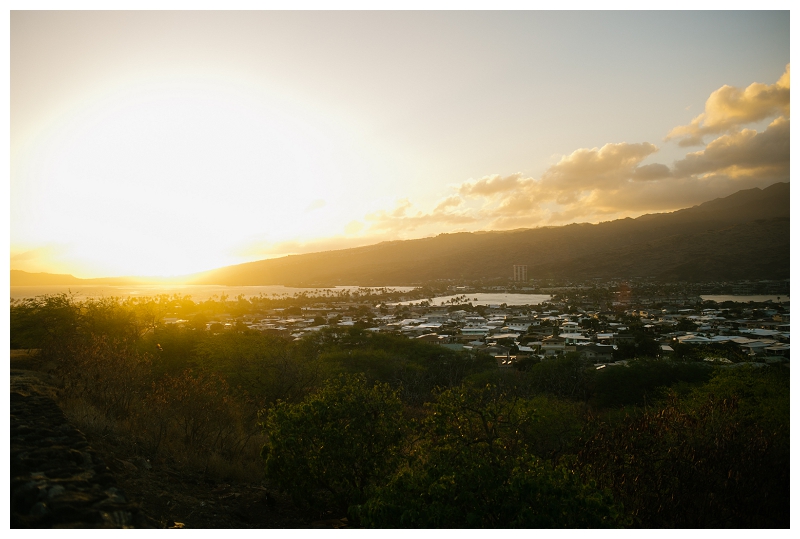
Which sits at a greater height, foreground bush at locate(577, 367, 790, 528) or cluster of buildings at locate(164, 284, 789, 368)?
foreground bush at locate(577, 367, 790, 528)

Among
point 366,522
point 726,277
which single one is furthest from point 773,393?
point 726,277

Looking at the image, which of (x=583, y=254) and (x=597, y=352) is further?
(x=583, y=254)

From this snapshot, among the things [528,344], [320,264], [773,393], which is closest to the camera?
[773,393]

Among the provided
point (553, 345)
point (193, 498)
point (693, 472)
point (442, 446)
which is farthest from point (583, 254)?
point (193, 498)

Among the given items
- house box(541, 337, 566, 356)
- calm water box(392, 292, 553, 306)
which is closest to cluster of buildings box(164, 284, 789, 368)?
house box(541, 337, 566, 356)

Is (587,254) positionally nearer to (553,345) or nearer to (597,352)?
(553,345)

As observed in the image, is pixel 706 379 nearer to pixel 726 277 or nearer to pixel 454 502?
pixel 454 502

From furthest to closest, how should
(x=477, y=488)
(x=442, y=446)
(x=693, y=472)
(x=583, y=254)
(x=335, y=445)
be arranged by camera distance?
(x=583, y=254)
(x=693, y=472)
(x=335, y=445)
(x=442, y=446)
(x=477, y=488)

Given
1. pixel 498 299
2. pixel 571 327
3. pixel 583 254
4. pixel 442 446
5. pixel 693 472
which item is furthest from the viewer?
pixel 583 254

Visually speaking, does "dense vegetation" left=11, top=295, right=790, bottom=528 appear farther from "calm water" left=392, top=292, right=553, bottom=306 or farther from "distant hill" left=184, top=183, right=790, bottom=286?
"calm water" left=392, top=292, right=553, bottom=306
